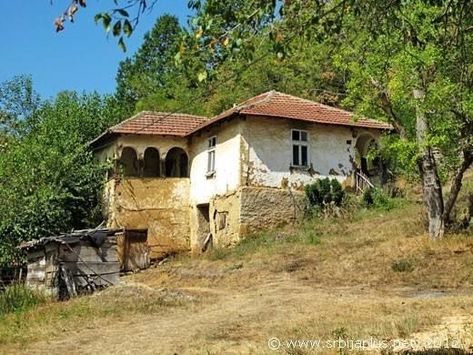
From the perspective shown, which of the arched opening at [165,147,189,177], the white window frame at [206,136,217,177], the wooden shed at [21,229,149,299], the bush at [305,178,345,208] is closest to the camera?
the wooden shed at [21,229,149,299]

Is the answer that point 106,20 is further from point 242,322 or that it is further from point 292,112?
point 292,112

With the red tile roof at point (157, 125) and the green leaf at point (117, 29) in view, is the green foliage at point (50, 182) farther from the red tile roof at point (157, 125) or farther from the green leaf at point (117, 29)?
the green leaf at point (117, 29)

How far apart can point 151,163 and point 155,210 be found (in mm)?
3694

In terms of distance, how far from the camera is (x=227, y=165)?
2736cm

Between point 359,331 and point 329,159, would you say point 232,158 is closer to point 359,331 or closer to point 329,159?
point 329,159

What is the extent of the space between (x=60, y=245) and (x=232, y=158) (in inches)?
377

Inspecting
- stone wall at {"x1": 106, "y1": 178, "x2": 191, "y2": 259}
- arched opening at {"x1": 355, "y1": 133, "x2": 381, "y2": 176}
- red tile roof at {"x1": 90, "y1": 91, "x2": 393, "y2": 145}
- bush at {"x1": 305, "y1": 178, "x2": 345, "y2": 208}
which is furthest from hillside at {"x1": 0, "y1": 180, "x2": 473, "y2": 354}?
red tile roof at {"x1": 90, "y1": 91, "x2": 393, "y2": 145}

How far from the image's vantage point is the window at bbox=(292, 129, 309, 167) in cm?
2748

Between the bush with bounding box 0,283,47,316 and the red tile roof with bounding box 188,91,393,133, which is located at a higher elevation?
the red tile roof with bounding box 188,91,393,133

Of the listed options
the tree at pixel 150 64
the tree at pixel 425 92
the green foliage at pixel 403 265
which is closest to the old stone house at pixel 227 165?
the tree at pixel 425 92

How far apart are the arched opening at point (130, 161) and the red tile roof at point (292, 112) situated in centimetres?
369

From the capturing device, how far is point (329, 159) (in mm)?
28000

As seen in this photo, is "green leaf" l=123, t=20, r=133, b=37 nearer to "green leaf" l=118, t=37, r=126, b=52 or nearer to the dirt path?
"green leaf" l=118, t=37, r=126, b=52

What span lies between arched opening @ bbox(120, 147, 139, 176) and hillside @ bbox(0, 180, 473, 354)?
722 cm
